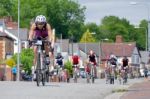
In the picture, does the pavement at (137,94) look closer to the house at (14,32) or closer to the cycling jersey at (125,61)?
the cycling jersey at (125,61)

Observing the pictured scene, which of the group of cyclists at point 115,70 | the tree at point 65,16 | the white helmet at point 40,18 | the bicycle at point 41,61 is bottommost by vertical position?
the group of cyclists at point 115,70

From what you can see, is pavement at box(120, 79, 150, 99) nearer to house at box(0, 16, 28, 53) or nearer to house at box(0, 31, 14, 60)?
house at box(0, 31, 14, 60)

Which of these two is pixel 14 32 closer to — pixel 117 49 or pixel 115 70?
pixel 117 49

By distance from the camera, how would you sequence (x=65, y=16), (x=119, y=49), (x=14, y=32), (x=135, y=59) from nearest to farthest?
(x=14, y=32) < (x=119, y=49) < (x=65, y=16) < (x=135, y=59)

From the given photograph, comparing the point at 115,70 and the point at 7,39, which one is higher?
the point at 7,39

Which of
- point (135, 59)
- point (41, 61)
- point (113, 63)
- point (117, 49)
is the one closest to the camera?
point (41, 61)

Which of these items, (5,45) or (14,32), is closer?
(5,45)

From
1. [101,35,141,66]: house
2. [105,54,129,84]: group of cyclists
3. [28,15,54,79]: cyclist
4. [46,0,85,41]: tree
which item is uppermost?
[46,0,85,41]: tree

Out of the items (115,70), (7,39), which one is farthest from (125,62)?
(7,39)

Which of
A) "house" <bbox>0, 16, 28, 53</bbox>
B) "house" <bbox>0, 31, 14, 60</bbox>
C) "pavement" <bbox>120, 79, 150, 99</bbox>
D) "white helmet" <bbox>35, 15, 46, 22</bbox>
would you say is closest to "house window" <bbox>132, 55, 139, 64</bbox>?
"house" <bbox>0, 16, 28, 53</bbox>

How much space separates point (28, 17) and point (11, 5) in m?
5.33

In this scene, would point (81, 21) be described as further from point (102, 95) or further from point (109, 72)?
point (102, 95)

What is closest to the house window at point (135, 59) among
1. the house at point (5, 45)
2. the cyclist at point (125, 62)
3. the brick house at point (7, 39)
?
the brick house at point (7, 39)

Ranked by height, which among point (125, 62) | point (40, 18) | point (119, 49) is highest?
point (40, 18)
